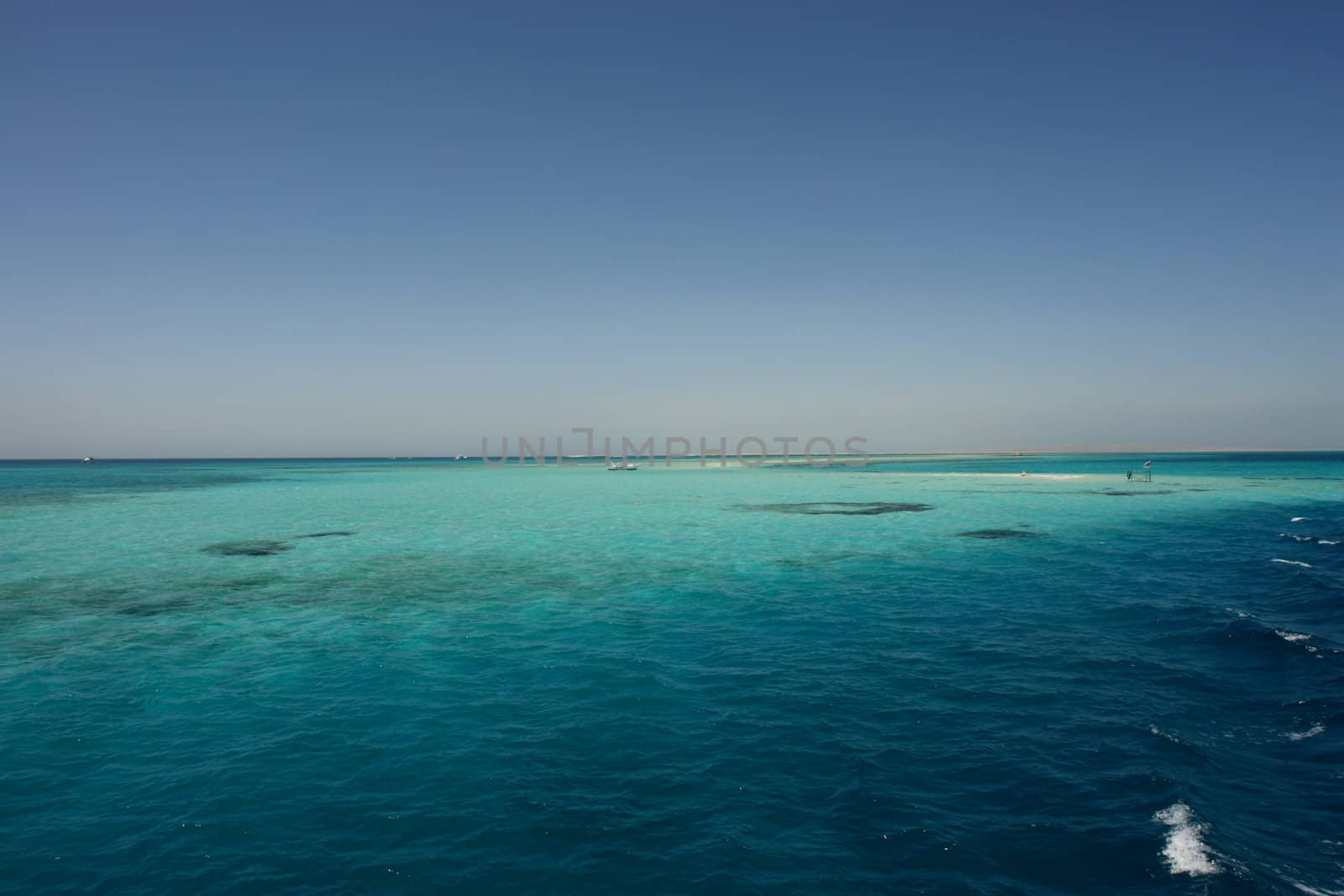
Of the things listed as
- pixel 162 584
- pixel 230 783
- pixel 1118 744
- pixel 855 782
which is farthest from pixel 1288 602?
pixel 162 584

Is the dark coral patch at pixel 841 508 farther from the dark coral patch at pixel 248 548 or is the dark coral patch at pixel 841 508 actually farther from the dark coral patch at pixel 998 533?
the dark coral patch at pixel 248 548

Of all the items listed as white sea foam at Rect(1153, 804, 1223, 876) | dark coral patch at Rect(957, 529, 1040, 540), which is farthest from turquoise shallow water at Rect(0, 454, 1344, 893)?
dark coral patch at Rect(957, 529, 1040, 540)

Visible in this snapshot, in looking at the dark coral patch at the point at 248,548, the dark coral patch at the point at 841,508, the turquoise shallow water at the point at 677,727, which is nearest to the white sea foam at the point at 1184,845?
the turquoise shallow water at the point at 677,727

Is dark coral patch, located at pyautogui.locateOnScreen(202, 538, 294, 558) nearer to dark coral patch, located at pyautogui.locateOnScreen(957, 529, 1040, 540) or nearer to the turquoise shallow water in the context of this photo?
the turquoise shallow water

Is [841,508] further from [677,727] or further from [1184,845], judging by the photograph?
[1184,845]

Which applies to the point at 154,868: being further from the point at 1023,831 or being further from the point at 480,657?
the point at 1023,831

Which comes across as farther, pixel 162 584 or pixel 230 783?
pixel 162 584
